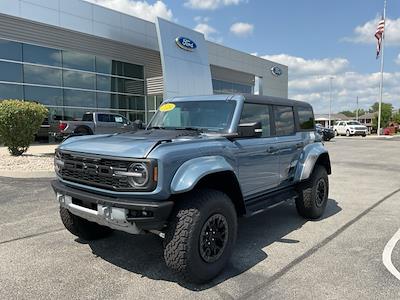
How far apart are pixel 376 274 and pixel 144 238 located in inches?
112

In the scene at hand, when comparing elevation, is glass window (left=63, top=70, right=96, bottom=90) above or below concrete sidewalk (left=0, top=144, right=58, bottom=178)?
above

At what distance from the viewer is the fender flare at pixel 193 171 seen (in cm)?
371

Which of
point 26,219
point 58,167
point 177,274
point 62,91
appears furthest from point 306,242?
point 62,91

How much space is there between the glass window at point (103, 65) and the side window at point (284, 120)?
20010 millimetres

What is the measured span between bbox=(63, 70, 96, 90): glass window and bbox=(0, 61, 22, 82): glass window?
2696mm

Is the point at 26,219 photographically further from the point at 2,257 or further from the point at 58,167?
the point at 58,167

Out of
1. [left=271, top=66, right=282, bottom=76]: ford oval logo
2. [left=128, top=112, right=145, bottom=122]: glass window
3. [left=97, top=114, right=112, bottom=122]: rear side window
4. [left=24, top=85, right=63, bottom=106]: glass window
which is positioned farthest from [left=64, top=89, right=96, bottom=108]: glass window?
[left=271, top=66, right=282, bottom=76]: ford oval logo

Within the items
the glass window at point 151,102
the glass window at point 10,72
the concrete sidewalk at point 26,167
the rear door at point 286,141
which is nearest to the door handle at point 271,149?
the rear door at point 286,141

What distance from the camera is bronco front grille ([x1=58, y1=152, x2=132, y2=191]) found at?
3.76 m

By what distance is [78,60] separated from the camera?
2292cm

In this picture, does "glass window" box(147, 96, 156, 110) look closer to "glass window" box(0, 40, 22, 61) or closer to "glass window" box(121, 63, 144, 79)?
"glass window" box(121, 63, 144, 79)

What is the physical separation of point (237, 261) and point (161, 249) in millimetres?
982

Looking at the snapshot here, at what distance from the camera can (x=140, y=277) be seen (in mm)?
4020

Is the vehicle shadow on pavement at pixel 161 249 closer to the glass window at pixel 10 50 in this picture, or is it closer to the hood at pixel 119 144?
the hood at pixel 119 144
